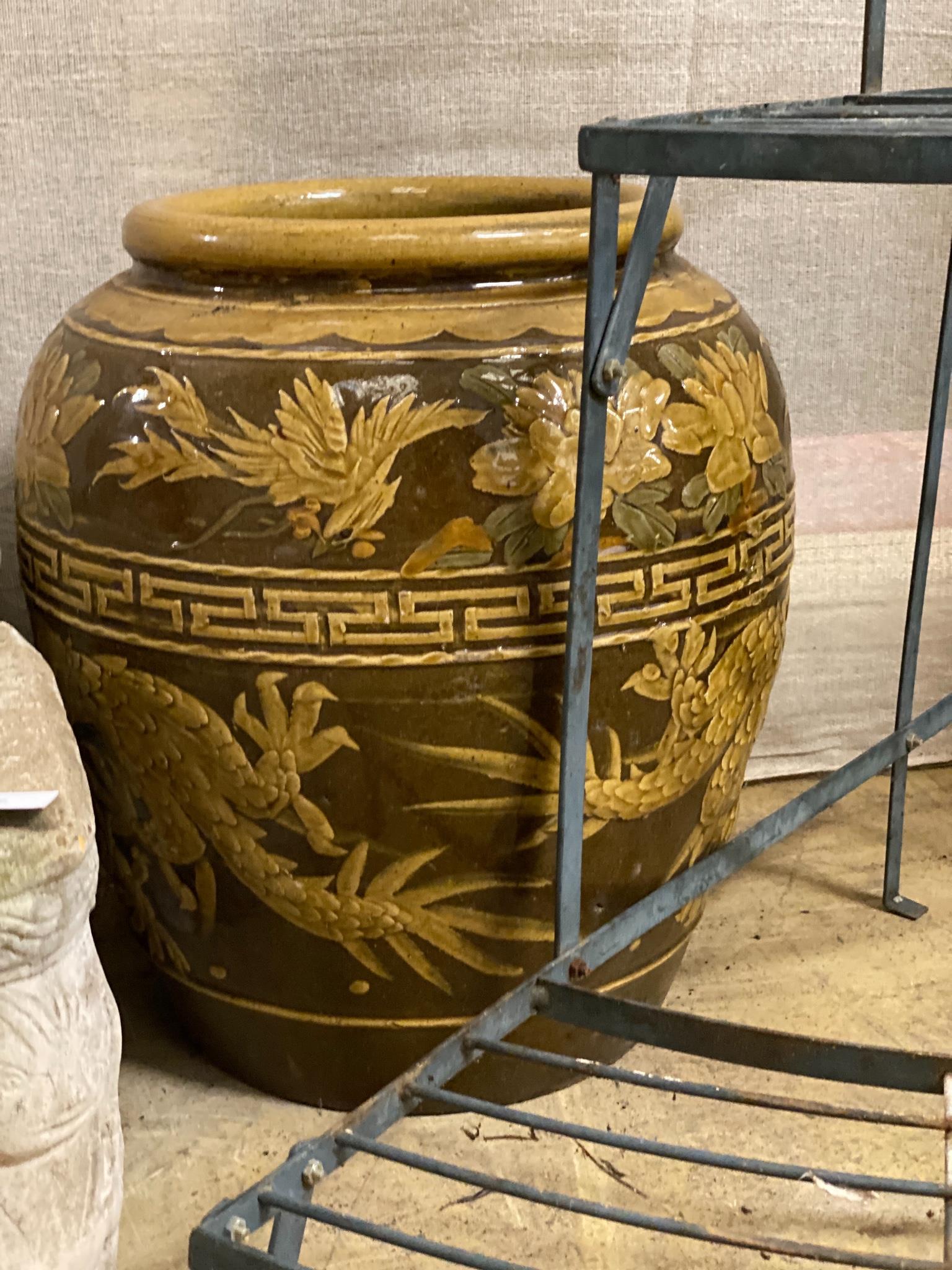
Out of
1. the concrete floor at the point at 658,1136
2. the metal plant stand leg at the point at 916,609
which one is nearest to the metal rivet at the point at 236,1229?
the concrete floor at the point at 658,1136

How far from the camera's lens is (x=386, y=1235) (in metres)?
0.69

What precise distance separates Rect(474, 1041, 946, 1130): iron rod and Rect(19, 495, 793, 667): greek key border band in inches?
8.5

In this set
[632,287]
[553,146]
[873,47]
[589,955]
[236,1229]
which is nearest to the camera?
[236,1229]

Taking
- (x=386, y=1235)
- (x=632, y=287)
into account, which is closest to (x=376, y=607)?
(x=632, y=287)

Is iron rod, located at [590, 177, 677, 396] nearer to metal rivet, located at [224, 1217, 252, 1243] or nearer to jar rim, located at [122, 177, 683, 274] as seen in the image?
jar rim, located at [122, 177, 683, 274]

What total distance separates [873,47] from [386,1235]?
2.75 feet

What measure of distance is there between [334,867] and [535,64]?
762mm

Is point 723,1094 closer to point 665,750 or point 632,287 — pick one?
point 665,750

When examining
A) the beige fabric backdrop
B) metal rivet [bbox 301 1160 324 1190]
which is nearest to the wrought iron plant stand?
metal rivet [bbox 301 1160 324 1190]

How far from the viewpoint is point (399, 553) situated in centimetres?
85

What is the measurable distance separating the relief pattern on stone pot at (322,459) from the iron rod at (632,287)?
83mm

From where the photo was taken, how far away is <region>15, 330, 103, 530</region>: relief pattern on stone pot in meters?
0.93

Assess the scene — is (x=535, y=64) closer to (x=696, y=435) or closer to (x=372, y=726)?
(x=696, y=435)

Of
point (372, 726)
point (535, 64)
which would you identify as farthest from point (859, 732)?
point (372, 726)
